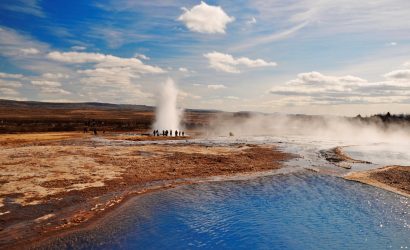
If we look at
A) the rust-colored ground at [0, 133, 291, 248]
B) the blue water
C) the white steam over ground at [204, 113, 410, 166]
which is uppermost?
the white steam over ground at [204, 113, 410, 166]

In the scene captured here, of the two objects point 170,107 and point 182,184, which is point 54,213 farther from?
point 170,107

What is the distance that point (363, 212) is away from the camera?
1988cm

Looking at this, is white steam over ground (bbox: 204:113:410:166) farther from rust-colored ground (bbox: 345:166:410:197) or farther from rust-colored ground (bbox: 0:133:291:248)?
rust-colored ground (bbox: 0:133:291:248)

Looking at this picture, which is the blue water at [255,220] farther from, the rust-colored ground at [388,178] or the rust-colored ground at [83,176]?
the rust-colored ground at [83,176]

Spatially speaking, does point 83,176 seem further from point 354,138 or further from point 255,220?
point 354,138

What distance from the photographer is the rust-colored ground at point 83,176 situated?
1669 cm

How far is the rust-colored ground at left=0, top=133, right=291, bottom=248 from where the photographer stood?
54.7ft

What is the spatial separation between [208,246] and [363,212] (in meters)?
10.2

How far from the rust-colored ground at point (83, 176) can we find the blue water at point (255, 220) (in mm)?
1688

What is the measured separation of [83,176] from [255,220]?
13.8 metres

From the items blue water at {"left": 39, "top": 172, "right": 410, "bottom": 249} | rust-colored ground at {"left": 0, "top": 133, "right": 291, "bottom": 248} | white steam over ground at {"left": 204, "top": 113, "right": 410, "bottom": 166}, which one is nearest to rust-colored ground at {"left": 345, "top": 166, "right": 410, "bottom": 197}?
blue water at {"left": 39, "top": 172, "right": 410, "bottom": 249}

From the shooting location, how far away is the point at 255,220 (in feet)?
59.9

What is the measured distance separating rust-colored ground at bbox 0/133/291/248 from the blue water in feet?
5.54

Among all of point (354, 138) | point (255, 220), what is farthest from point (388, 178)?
point (354, 138)
